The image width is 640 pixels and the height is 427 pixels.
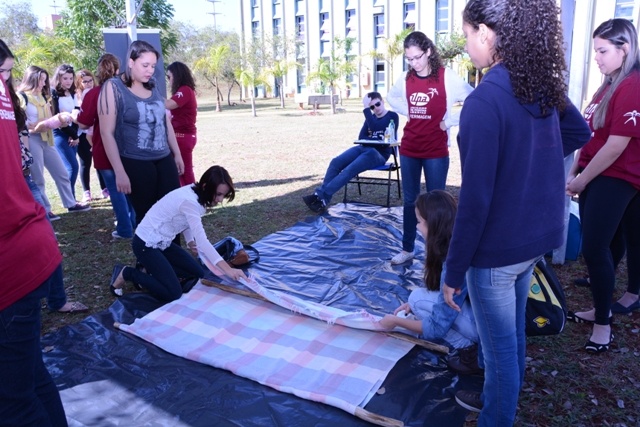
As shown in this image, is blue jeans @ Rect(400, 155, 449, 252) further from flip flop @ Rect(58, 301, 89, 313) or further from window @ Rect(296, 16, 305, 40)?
window @ Rect(296, 16, 305, 40)

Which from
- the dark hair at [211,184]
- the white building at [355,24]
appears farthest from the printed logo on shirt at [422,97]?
the white building at [355,24]

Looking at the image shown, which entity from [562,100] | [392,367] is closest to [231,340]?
[392,367]

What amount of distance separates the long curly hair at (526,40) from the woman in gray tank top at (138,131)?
8.47 ft

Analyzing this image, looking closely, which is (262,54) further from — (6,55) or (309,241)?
(6,55)

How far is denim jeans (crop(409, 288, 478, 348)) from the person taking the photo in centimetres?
263

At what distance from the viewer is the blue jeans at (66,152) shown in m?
6.03

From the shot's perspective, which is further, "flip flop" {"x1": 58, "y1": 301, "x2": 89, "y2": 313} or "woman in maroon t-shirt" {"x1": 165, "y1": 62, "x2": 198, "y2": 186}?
"woman in maroon t-shirt" {"x1": 165, "y1": 62, "x2": 198, "y2": 186}

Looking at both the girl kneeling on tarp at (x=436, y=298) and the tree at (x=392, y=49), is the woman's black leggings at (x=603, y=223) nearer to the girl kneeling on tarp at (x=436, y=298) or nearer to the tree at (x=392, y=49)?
the girl kneeling on tarp at (x=436, y=298)

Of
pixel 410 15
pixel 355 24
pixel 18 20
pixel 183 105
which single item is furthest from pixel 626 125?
pixel 18 20

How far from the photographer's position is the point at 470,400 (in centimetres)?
229

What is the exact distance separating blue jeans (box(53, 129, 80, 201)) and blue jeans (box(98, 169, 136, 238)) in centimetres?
165

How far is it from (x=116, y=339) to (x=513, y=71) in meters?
2.55

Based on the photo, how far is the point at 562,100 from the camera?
1.64m

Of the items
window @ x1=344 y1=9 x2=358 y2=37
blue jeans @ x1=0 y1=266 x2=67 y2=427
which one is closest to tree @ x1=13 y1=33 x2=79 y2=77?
window @ x1=344 y1=9 x2=358 y2=37
